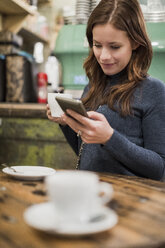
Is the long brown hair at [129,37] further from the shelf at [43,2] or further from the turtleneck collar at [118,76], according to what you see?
the shelf at [43,2]

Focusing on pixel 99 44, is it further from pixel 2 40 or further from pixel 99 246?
pixel 2 40

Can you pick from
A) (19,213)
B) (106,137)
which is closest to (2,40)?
(106,137)

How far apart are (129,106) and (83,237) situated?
2.67 feet

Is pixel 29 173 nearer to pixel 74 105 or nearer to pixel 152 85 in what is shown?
pixel 74 105

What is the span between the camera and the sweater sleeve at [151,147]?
1.25 m

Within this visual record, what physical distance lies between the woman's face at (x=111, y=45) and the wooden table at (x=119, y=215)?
1.67ft

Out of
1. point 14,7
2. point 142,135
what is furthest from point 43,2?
point 142,135

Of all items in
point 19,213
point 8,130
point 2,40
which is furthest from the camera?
point 2,40

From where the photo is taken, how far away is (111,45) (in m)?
1.36

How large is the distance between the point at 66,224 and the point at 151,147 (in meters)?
0.78

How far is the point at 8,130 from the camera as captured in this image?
2334mm

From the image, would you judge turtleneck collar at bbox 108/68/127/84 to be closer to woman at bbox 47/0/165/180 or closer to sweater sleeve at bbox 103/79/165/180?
woman at bbox 47/0/165/180

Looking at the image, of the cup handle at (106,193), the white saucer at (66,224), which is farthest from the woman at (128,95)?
the white saucer at (66,224)

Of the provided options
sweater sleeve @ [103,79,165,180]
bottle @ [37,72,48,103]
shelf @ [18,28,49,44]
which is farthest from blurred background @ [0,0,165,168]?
sweater sleeve @ [103,79,165,180]
